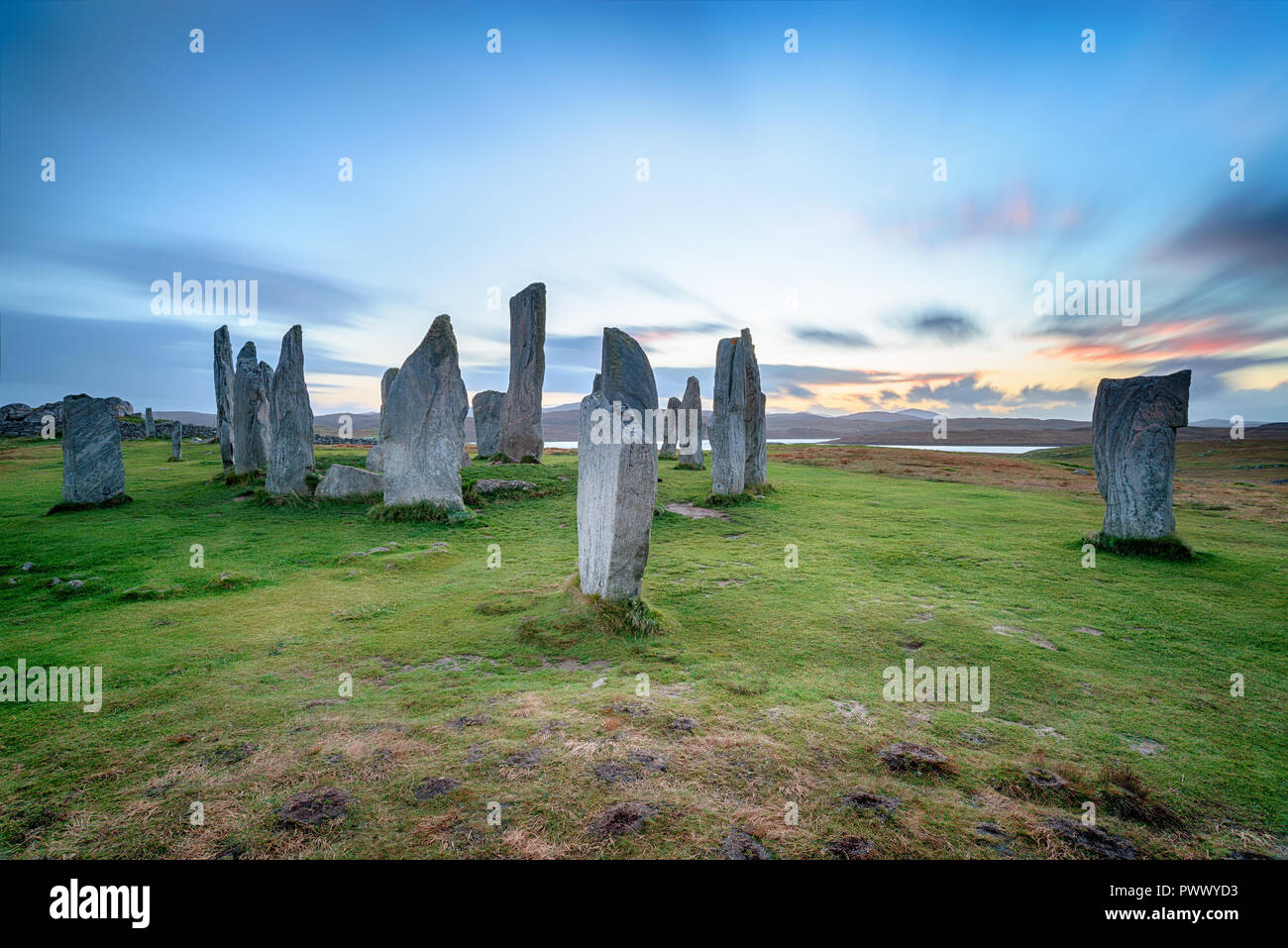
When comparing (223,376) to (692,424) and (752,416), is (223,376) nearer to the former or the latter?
(692,424)

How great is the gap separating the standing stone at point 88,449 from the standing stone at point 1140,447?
68.9 ft

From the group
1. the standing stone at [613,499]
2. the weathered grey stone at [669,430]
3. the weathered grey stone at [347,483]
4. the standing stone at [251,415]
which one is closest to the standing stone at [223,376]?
the standing stone at [251,415]

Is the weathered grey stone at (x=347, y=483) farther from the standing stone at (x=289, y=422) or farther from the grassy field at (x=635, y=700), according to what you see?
the grassy field at (x=635, y=700)

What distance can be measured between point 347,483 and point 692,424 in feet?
48.3

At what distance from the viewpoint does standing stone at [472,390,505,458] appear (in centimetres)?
2427

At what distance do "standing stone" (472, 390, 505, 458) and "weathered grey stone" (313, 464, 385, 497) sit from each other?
9.29 m

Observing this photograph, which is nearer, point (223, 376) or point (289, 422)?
point (289, 422)

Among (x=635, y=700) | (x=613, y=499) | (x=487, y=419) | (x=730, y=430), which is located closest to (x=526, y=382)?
(x=487, y=419)

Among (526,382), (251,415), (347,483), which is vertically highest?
(526,382)

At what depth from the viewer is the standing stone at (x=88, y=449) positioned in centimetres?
1343

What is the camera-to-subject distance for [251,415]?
53.6ft

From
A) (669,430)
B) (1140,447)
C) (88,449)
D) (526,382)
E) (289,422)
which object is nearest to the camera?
(1140,447)
